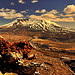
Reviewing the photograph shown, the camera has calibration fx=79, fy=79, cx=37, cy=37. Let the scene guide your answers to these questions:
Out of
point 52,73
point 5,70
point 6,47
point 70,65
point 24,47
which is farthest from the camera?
point 70,65

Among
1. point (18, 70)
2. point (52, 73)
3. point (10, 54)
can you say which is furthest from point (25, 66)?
point (52, 73)

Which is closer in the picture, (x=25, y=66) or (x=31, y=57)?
(x=25, y=66)

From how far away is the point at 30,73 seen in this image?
855 cm

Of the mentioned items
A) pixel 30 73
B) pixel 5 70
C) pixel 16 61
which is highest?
pixel 16 61

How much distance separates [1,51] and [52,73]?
6793 mm

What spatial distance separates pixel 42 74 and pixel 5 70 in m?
4.26

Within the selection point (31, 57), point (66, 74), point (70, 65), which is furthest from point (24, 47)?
point (70, 65)

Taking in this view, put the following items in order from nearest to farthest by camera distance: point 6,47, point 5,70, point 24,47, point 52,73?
point 5,70 < point 6,47 < point 52,73 < point 24,47

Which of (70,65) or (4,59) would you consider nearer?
(4,59)

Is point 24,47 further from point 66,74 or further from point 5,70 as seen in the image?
point 66,74

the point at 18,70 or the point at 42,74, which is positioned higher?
the point at 18,70

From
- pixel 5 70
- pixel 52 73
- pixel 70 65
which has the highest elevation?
pixel 5 70

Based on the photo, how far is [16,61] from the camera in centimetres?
857

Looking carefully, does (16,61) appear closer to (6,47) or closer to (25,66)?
(25,66)
